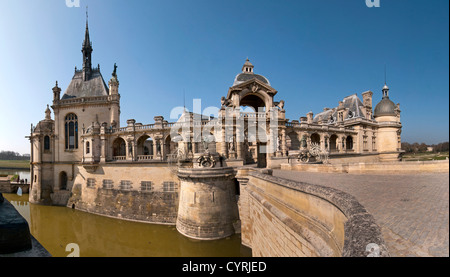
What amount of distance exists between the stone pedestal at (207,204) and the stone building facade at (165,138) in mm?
1825

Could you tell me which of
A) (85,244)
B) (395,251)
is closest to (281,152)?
(395,251)

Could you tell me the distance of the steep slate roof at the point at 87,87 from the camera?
31.1 metres

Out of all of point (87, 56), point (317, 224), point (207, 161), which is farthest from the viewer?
point (87, 56)

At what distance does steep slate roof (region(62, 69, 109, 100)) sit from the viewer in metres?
31.1

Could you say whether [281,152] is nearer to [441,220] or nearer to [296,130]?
[296,130]

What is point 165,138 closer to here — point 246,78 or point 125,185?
point 125,185

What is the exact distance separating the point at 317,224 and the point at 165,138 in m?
22.8

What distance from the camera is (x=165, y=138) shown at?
977 inches

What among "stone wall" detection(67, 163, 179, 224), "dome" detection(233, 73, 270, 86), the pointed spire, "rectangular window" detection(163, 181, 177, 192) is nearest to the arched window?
the pointed spire

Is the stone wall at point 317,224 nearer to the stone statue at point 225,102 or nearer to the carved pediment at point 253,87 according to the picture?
the stone statue at point 225,102

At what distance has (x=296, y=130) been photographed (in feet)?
92.8

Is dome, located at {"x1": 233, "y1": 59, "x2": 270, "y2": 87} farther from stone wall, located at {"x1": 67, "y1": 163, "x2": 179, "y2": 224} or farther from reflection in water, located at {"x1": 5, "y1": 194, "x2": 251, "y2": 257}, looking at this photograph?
reflection in water, located at {"x1": 5, "y1": 194, "x2": 251, "y2": 257}

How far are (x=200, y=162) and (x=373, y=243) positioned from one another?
16.3 m

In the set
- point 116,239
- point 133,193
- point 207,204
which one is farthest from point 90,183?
point 207,204
